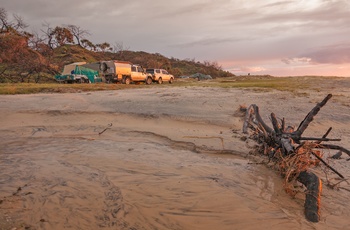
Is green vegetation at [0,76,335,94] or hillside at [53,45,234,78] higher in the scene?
hillside at [53,45,234,78]

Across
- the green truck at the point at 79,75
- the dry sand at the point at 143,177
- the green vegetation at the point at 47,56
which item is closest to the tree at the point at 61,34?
the green vegetation at the point at 47,56

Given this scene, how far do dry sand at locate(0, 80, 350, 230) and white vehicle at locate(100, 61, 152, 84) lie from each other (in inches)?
650

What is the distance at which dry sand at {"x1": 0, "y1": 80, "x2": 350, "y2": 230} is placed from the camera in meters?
3.09

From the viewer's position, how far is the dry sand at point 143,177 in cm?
309

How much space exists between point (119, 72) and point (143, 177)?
21926mm

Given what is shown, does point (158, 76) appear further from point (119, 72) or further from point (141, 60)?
point (141, 60)

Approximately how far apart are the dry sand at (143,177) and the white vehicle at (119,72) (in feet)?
54.2

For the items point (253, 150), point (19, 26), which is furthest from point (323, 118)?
point (19, 26)

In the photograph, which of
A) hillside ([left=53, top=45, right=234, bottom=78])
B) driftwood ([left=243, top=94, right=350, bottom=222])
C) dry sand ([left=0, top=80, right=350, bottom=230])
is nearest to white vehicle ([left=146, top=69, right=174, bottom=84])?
hillside ([left=53, top=45, right=234, bottom=78])

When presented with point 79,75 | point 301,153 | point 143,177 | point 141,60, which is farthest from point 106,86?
point 141,60

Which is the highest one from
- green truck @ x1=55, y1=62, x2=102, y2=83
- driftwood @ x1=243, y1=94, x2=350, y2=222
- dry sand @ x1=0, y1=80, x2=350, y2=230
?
green truck @ x1=55, y1=62, x2=102, y2=83

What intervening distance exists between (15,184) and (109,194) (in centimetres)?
129

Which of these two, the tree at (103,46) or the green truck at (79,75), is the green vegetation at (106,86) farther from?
the tree at (103,46)

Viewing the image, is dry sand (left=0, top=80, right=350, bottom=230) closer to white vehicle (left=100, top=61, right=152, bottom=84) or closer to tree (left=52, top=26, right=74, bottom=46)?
white vehicle (left=100, top=61, right=152, bottom=84)
